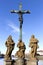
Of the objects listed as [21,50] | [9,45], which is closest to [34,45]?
[21,50]

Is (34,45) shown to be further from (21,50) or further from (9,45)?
(9,45)

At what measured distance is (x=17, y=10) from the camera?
17703mm

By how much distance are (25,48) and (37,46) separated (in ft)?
3.30

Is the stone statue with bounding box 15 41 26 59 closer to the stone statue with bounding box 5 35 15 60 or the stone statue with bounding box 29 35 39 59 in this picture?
the stone statue with bounding box 5 35 15 60

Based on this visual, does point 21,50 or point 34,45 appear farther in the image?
point 21,50

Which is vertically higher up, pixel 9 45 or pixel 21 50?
pixel 9 45

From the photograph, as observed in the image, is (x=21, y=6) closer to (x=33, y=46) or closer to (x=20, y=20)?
(x=20, y=20)

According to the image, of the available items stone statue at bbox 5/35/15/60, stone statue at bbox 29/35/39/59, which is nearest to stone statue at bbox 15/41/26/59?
stone statue at bbox 5/35/15/60

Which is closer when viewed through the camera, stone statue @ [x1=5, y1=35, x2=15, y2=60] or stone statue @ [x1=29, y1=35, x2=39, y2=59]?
stone statue @ [x1=29, y1=35, x2=39, y2=59]

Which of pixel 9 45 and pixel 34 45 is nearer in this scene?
pixel 34 45

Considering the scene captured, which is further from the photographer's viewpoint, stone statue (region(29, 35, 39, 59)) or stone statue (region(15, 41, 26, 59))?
stone statue (region(15, 41, 26, 59))

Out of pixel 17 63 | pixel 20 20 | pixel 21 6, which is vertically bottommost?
pixel 17 63

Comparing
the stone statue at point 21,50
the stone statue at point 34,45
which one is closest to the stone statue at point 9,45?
the stone statue at point 21,50

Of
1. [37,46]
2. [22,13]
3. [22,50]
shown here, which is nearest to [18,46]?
[22,50]
